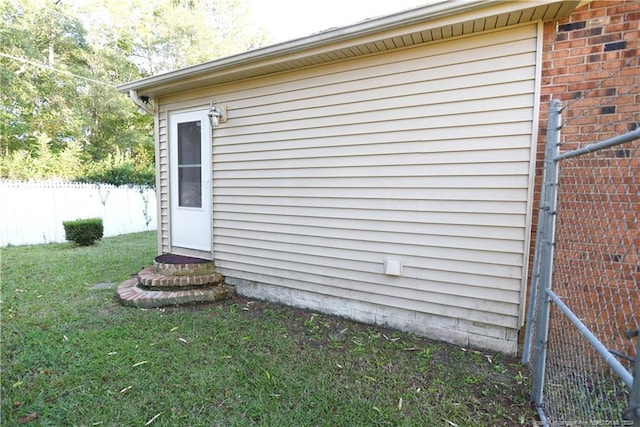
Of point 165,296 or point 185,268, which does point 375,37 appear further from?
point 165,296

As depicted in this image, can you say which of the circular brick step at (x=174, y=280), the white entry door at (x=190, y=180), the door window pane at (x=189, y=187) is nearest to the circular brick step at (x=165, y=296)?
the circular brick step at (x=174, y=280)

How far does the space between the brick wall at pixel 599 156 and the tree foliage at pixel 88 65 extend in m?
11.7

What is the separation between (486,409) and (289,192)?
2.66 metres

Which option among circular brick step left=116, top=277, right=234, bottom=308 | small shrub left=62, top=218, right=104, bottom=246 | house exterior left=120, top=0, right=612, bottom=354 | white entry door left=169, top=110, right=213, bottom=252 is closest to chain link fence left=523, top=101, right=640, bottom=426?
house exterior left=120, top=0, right=612, bottom=354

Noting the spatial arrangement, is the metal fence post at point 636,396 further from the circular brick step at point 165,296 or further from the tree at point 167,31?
the tree at point 167,31

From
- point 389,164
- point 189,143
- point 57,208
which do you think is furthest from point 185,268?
point 57,208

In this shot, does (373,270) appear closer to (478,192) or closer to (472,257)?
(472,257)

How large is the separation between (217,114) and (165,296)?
2.29 meters

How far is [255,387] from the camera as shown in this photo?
2266 mm

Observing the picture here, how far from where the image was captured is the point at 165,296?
12.3 ft

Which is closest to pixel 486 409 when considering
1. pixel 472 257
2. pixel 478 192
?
pixel 472 257

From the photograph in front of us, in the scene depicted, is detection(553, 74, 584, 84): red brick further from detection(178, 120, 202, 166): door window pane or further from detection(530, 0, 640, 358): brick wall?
detection(178, 120, 202, 166): door window pane

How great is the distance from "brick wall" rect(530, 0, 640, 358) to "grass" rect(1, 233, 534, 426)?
2.79 feet

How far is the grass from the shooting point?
78.5 inches
